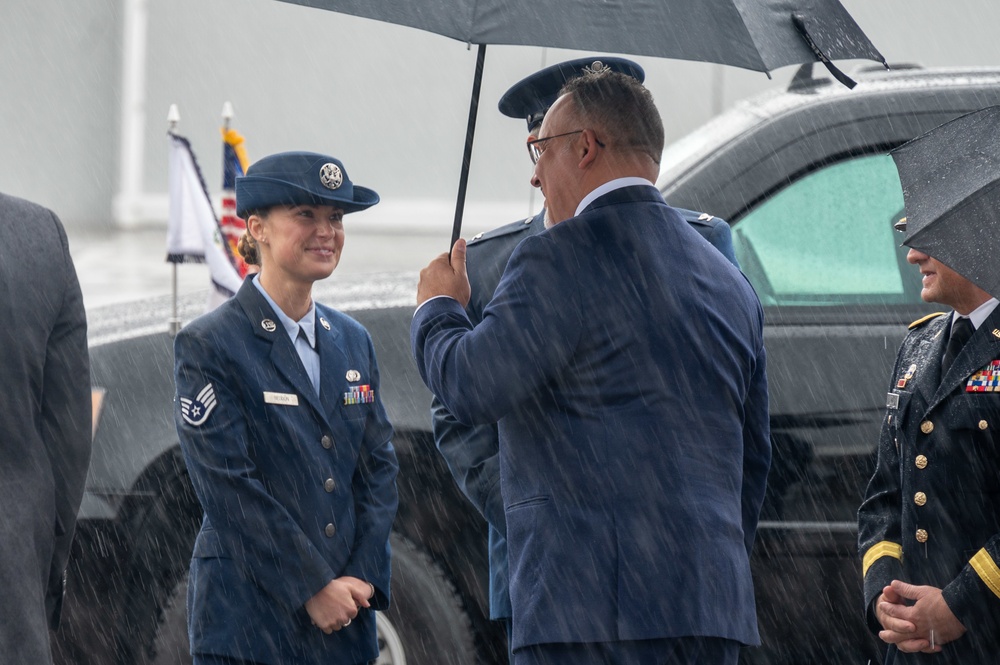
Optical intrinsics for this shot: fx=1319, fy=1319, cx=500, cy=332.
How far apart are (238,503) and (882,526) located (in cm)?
148

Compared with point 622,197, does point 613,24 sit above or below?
above

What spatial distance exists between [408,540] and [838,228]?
5.09 feet

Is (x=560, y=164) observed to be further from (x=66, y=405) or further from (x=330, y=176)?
(x=66, y=405)

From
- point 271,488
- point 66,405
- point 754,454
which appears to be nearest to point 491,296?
point 271,488

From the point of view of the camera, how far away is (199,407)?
3016 mm

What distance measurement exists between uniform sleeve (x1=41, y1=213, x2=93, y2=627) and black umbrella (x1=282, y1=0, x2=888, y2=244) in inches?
34.4

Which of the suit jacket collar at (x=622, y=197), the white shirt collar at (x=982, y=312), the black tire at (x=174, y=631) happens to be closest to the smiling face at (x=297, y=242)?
the suit jacket collar at (x=622, y=197)

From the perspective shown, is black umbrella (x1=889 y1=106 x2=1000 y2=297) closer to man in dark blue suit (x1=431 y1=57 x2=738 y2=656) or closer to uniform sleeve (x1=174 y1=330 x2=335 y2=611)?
man in dark blue suit (x1=431 y1=57 x2=738 y2=656)

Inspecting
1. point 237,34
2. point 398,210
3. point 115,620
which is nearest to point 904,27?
point 398,210

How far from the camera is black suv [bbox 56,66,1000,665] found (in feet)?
12.0

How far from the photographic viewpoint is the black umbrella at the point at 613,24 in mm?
2496

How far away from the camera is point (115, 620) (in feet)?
12.3

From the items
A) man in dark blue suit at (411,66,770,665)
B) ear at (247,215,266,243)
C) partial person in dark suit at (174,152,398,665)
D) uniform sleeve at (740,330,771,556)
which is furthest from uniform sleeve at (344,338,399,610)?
uniform sleeve at (740,330,771,556)

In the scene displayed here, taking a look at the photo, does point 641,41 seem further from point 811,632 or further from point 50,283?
point 811,632
